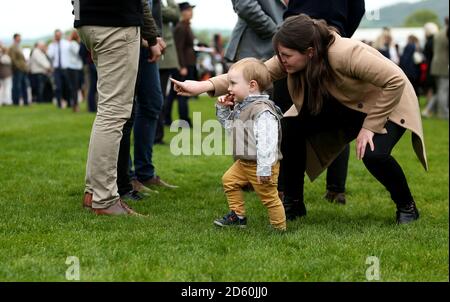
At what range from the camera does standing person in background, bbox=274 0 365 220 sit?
512 cm

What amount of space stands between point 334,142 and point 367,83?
66 centimetres

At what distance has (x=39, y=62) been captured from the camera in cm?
2431

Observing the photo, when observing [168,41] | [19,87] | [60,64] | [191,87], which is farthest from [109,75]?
[19,87]

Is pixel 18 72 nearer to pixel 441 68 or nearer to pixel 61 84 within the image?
pixel 61 84

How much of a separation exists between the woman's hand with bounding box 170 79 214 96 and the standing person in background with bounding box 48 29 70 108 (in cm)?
1559

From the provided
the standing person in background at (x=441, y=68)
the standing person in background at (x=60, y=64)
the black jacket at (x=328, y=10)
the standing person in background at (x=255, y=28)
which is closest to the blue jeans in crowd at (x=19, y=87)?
the standing person in background at (x=60, y=64)

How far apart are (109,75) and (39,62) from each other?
66.9 feet

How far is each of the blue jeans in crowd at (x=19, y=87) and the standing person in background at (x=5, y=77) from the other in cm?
18

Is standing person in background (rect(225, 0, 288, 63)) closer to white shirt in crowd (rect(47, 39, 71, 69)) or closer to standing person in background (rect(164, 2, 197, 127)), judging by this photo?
standing person in background (rect(164, 2, 197, 127))

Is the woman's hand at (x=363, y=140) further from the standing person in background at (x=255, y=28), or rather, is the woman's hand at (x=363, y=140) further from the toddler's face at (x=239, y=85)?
the standing person in background at (x=255, y=28)

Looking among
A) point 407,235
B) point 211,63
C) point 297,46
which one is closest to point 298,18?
point 297,46

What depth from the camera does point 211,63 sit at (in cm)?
2950

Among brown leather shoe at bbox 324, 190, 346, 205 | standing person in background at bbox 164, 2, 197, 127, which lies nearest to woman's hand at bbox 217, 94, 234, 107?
brown leather shoe at bbox 324, 190, 346, 205
